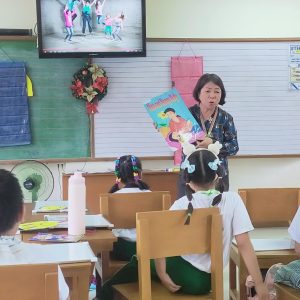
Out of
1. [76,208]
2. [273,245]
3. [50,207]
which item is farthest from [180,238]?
[50,207]

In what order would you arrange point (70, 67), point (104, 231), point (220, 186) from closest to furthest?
point (104, 231) < point (220, 186) < point (70, 67)

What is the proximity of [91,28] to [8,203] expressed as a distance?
117 inches

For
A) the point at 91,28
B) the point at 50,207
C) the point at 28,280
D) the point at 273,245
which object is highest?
the point at 91,28

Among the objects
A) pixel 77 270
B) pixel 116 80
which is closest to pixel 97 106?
pixel 116 80

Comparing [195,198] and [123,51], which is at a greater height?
[123,51]

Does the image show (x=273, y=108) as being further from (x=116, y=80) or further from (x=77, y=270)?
Result: (x=77, y=270)

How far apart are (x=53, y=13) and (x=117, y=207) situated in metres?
2.19

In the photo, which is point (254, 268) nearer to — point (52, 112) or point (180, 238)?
point (180, 238)

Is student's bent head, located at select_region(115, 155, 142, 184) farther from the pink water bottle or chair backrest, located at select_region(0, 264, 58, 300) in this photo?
chair backrest, located at select_region(0, 264, 58, 300)

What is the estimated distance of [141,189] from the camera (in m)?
2.73

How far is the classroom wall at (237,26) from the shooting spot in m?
4.52

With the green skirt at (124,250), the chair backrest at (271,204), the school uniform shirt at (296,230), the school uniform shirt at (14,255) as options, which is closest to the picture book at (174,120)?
the chair backrest at (271,204)

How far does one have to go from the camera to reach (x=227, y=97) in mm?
4520

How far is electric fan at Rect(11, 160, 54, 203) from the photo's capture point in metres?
4.18
